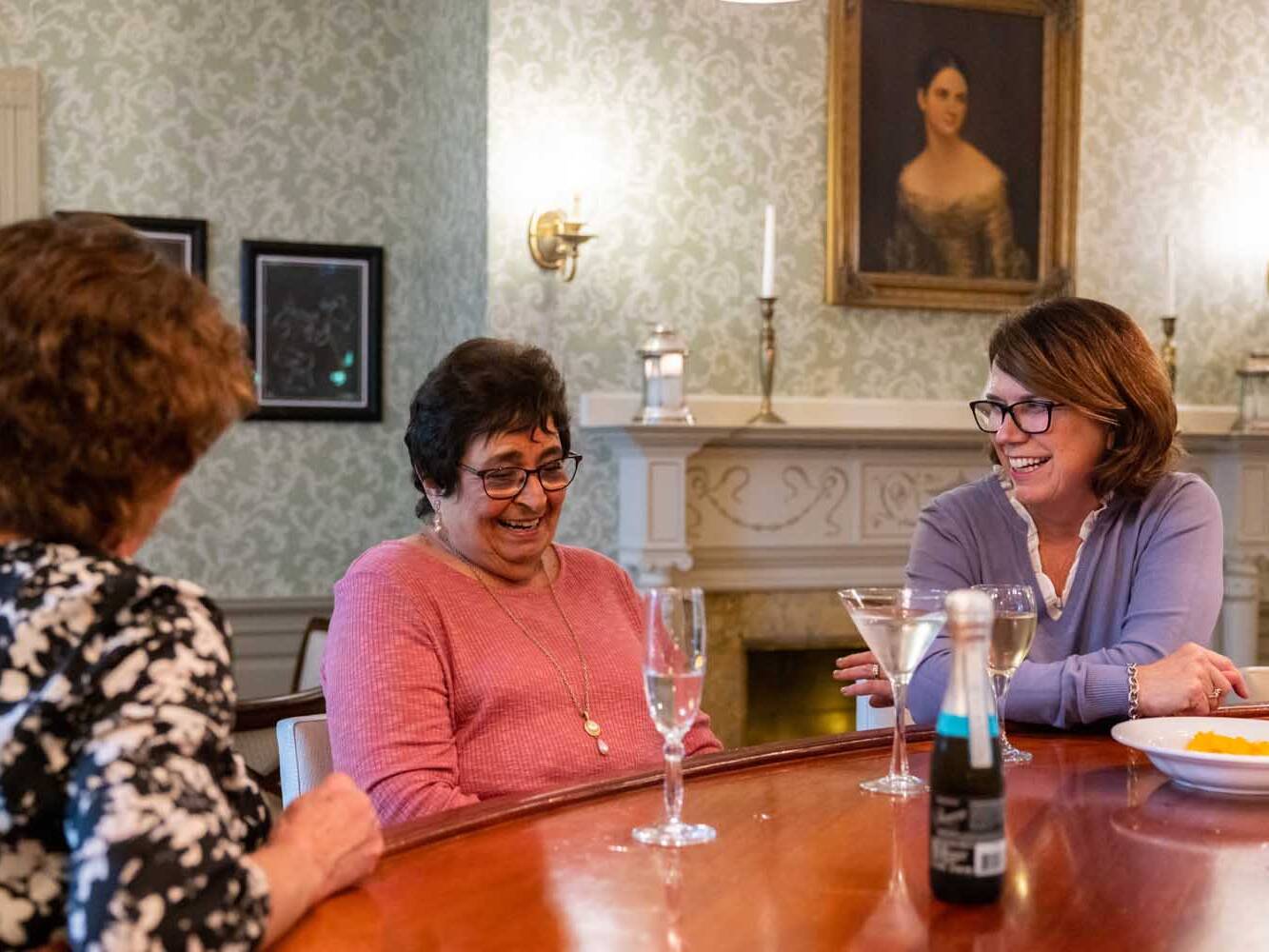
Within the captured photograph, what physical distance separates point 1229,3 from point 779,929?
15.6 feet

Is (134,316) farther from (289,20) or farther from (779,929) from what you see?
(289,20)

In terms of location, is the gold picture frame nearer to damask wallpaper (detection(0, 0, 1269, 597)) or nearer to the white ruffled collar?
damask wallpaper (detection(0, 0, 1269, 597))

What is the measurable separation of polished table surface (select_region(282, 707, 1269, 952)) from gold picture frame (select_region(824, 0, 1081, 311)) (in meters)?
3.15

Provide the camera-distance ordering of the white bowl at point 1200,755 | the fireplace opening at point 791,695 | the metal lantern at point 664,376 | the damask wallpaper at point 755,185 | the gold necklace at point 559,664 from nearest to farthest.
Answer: the white bowl at point 1200,755, the gold necklace at point 559,664, the metal lantern at point 664,376, the damask wallpaper at point 755,185, the fireplace opening at point 791,695

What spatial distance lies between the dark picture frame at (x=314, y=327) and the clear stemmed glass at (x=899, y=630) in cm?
346

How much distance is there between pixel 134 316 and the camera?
38.2 inches

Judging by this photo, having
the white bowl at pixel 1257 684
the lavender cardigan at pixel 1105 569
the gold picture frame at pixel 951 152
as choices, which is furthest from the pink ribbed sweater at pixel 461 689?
the gold picture frame at pixel 951 152

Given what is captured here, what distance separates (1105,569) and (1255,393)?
3094 millimetres

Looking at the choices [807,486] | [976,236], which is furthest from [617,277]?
[976,236]

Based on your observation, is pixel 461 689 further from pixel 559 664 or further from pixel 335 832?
pixel 335 832

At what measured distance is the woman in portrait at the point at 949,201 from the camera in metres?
4.62

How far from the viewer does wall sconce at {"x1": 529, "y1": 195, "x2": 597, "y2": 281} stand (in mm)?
4199

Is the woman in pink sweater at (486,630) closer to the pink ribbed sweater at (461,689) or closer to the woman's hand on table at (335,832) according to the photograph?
the pink ribbed sweater at (461,689)

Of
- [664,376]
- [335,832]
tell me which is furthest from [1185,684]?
[664,376]
